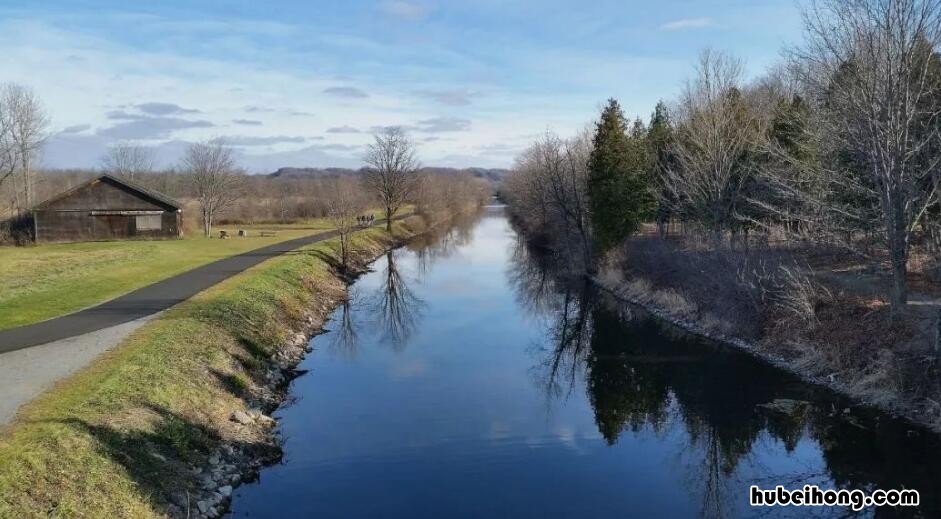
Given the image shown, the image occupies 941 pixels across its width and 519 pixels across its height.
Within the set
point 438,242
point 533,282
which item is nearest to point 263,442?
point 533,282

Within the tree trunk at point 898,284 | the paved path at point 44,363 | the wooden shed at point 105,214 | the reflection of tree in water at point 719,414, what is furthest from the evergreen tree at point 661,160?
the wooden shed at point 105,214

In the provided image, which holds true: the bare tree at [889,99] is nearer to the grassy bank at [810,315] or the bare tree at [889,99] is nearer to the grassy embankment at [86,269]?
the grassy bank at [810,315]

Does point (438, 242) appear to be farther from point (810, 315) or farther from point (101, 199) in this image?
point (810, 315)

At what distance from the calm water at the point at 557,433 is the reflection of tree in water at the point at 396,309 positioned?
0.30 meters

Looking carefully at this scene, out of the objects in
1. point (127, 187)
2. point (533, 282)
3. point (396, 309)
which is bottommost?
point (396, 309)

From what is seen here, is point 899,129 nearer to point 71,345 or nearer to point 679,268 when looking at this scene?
point 679,268

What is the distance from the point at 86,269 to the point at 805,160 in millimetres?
32415

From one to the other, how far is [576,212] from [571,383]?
1954cm

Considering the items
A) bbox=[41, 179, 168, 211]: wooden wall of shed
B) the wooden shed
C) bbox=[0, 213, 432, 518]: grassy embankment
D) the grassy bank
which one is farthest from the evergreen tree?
A: bbox=[41, 179, 168, 211]: wooden wall of shed

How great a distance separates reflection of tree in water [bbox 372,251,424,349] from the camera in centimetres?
2526

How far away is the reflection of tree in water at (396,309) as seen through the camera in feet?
82.9

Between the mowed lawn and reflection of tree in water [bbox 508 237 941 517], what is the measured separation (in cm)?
1592

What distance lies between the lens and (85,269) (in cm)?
2984

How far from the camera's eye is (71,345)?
641 inches
